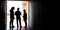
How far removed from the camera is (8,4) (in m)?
8.33

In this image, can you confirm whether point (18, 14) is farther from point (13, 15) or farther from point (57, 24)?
point (57, 24)

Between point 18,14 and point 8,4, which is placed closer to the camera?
point 18,14

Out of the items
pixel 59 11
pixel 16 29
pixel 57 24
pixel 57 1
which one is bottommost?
pixel 16 29

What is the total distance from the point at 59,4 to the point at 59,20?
0.20 metres

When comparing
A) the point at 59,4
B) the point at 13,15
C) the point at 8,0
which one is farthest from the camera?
the point at 8,0

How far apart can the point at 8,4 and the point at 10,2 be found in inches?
8.5

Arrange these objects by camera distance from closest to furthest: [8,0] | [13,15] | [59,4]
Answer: [59,4], [13,15], [8,0]

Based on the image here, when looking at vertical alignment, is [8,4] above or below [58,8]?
above

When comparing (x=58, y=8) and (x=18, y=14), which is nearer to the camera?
(x=58, y=8)

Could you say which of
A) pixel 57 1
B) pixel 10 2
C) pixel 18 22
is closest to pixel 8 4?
pixel 10 2

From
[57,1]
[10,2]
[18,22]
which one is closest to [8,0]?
[10,2]

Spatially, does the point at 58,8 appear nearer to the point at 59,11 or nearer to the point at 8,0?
the point at 59,11

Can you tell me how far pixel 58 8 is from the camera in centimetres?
153

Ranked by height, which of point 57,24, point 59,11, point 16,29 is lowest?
point 16,29
